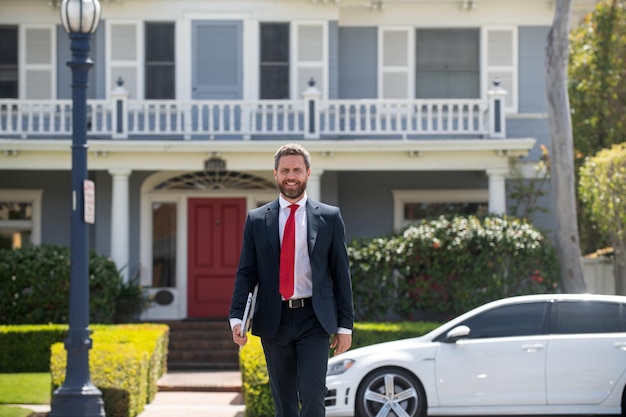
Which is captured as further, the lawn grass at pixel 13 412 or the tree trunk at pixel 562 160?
the tree trunk at pixel 562 160

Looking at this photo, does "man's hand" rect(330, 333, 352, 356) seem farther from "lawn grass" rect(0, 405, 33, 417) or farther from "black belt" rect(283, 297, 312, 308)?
"lawn grass" rect(0, 405, 33, 417)

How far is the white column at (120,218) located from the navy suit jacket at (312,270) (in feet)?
41.9

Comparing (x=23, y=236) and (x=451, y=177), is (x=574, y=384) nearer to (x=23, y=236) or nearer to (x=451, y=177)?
(x=451, y=177)

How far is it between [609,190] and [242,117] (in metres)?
6.27

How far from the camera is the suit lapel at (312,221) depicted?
6949 mm

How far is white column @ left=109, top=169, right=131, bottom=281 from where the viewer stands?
770 inches

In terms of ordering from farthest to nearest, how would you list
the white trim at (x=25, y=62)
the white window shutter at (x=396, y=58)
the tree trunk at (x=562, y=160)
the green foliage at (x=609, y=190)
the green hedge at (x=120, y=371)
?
the white window shutter at (x=396, y=58)
the white trim at (x=25, y=62)
the tree trunk at (x=562, y=160)
the green foliage at (x=609, y=190)
the green hedge at (x=120, y=371)

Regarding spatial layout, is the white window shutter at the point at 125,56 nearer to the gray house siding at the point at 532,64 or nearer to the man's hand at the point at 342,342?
the gray house siding at the point at 532,64

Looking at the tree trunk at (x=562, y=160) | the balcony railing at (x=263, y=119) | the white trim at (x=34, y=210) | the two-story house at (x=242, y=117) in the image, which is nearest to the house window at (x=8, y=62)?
the two-story house at (x=242, y=117)

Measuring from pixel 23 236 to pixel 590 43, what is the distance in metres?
11.2

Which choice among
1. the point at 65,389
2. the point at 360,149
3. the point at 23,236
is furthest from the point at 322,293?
the point at 23,236

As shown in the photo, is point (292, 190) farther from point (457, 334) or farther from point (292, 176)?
point (457, 334)

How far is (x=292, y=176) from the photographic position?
6.93m

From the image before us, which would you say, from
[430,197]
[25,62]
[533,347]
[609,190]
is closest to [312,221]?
[533,347]
